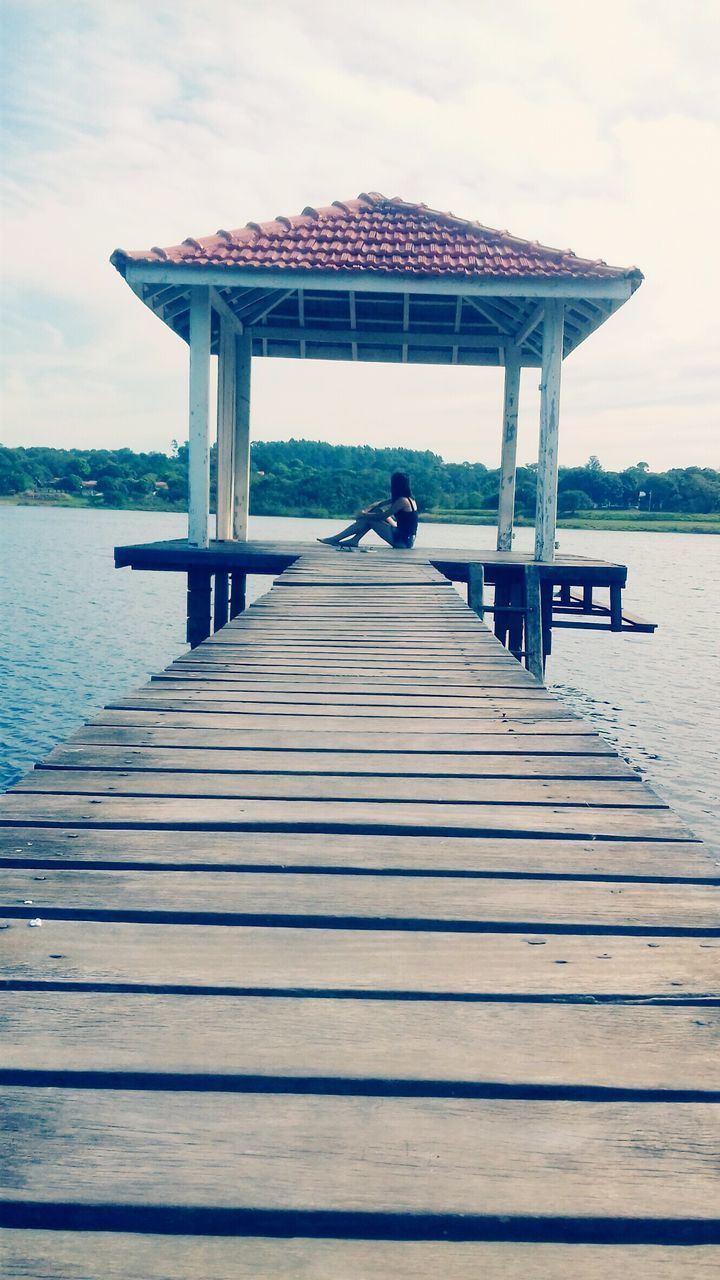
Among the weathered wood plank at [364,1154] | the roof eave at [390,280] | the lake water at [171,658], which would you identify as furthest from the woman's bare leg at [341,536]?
the weathered wood plank at [364,1154]

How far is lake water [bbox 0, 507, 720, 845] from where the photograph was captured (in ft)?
45.0

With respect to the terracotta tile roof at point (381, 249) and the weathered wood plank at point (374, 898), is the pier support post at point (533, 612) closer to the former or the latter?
the terracotta tile roof at point (381, 249)

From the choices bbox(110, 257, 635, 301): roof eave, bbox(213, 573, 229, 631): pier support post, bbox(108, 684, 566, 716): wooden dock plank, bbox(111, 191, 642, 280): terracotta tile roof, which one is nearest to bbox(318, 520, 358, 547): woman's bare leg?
bbox(213, 573, 229, 631): pier support post

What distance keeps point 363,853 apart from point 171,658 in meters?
19.0

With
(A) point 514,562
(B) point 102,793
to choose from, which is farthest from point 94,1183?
(A) point 514,562

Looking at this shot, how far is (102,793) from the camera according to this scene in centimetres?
308

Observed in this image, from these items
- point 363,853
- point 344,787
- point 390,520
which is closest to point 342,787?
point 344,787

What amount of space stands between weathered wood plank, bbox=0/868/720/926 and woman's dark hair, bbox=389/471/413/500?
10.4 metres

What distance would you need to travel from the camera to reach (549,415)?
11219 millimetres

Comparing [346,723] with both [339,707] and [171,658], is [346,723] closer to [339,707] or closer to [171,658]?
[339,707]

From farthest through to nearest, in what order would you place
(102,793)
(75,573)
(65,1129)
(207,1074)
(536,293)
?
(75,573), (536,293), (102,793), (207,1074), (65,1129)

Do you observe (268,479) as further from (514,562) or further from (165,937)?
(165,937)

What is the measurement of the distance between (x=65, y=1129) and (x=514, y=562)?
1049cm

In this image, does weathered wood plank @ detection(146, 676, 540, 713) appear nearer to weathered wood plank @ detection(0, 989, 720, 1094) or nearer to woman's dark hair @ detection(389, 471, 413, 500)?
weathered wood plank @ detection(0, 989, 720, 1094)
